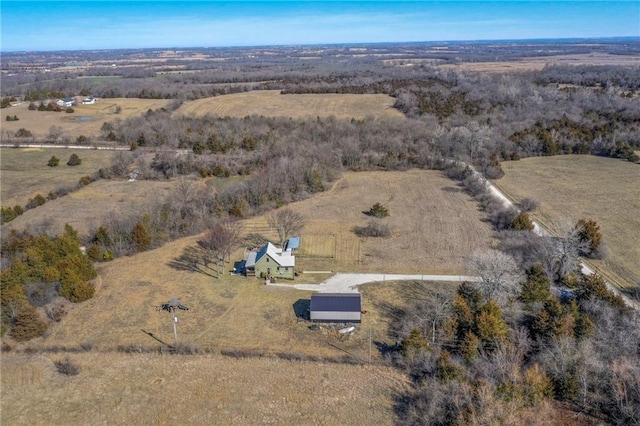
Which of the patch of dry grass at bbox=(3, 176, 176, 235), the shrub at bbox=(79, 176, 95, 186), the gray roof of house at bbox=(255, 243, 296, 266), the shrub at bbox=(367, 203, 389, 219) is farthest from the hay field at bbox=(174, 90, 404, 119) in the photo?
the gray roof of house at bbox=(255, 243, 296, 266)

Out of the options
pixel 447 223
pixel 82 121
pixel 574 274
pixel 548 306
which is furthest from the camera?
pixel 82 121

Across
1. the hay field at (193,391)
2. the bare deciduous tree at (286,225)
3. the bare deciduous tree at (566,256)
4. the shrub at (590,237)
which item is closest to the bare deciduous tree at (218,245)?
the bare deciduous tree at (286,225)

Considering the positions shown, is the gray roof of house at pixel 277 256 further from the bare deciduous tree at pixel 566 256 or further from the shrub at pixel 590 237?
the shrub at pixel 590 237

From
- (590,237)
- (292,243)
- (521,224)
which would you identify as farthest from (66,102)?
(590,237)

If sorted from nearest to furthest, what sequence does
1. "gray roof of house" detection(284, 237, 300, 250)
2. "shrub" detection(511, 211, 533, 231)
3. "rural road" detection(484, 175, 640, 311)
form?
"rural road" detection(484, 175, 640, 311), "gray roof of house" detection(284, 237, 300, 250), "shrub" detection(511, 211, 533, 231)

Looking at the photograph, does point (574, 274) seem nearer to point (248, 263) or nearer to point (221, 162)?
point (248, 263)

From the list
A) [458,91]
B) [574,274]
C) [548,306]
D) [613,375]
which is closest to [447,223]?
[574,274]

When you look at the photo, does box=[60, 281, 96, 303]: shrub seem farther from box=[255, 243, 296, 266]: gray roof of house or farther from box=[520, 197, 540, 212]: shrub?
box=[520, 197, 540, 212]: shrub
